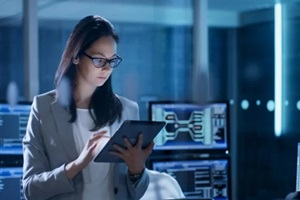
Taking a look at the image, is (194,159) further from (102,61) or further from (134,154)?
(134,154)

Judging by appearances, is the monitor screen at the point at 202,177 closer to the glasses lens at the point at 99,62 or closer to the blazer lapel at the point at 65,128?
the glasses lens at the point at 99,62

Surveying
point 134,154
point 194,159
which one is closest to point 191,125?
point 194,159

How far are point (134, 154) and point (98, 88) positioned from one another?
0.47 m

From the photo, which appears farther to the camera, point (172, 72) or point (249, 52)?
point (249, 52)

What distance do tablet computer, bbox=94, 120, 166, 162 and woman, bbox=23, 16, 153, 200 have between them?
0.03 m

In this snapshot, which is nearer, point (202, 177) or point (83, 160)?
point (83, 160)

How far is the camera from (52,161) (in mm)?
2395

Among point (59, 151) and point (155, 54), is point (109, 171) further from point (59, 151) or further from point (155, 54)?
point (155, 54)

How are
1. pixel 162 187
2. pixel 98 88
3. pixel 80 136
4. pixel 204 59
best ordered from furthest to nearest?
pixel 204 59 → pixel 162 187 → pixel 98 88 → pixel 80 136

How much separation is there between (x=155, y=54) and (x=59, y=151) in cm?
173

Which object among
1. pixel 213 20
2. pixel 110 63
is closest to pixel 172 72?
pixel 213 20

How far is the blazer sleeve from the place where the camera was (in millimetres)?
2330

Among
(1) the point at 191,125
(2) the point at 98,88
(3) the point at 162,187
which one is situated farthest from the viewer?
(1) the point at 191,125

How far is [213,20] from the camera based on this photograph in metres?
4.26
